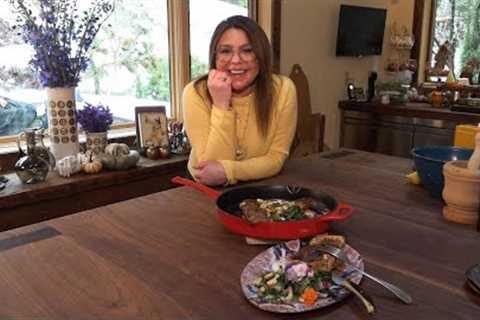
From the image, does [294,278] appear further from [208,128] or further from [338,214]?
[208,128]

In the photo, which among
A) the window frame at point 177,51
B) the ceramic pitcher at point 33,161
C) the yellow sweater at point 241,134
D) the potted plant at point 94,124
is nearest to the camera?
the yellow sweater at point 241,134

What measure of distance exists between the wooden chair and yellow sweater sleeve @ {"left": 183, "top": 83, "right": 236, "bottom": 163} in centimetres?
176

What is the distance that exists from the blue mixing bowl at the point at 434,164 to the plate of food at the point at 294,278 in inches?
19.9

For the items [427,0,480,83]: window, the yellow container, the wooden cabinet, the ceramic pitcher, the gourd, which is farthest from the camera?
[427,0,480,83]: window

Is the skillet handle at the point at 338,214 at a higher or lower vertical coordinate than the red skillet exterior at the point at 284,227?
higher

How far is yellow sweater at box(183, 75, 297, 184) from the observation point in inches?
61.6

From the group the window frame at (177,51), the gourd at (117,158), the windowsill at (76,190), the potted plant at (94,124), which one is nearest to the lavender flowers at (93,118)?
the potted plant at (94,124)

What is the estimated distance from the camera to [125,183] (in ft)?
7.00

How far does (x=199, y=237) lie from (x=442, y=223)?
0.60 metres

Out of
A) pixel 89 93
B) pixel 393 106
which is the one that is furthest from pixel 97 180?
pixel 393 106

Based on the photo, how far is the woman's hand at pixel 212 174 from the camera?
1.44m

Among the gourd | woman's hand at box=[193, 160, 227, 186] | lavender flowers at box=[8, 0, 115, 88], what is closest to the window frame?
the gourd

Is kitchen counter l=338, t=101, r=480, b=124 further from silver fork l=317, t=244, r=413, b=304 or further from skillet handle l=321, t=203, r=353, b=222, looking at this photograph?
→ silver fork l=317, t=244, r=413, b=304

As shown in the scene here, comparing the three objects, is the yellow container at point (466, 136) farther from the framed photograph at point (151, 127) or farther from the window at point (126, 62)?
the window at point (126, 62)
